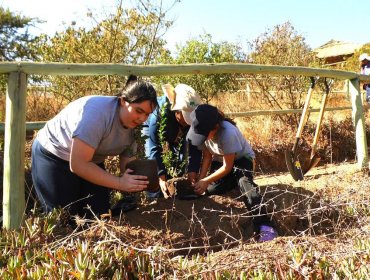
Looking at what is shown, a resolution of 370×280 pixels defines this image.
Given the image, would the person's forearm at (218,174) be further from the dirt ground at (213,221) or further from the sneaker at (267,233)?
the sneaker at (267,233)

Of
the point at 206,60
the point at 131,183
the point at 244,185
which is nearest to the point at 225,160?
the point at 244,185

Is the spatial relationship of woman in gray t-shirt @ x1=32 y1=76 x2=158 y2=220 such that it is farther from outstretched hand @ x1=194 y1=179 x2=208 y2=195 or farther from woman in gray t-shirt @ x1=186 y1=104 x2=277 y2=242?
outstretched hand @ x1=194 y1=179 x2=208 y2=195

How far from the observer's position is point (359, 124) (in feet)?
16.7

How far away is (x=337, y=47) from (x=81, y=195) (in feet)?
84.2

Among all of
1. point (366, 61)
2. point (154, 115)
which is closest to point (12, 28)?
point (366, 61)

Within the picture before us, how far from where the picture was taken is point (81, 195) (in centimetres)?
322

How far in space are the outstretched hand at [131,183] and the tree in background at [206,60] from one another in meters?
5.45

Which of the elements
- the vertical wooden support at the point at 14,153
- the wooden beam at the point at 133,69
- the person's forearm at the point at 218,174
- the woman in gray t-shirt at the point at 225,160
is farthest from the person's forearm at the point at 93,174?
the person's forearm at the point at 218,174

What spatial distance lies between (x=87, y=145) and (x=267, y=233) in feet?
4.47

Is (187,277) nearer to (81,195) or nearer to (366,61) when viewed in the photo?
(81,195)

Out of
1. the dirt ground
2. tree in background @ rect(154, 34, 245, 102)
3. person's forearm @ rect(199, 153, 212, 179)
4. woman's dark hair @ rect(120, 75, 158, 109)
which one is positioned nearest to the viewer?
woman's dark hair @ rect(120, 75, 158, 109)

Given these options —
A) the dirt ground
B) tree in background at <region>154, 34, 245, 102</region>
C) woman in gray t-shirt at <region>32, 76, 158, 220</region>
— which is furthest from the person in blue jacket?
tree in background at <region>154, 34, 245, 102</region>

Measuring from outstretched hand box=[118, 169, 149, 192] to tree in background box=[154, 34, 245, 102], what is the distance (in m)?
5.45

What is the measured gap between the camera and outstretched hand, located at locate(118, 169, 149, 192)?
2.81m
